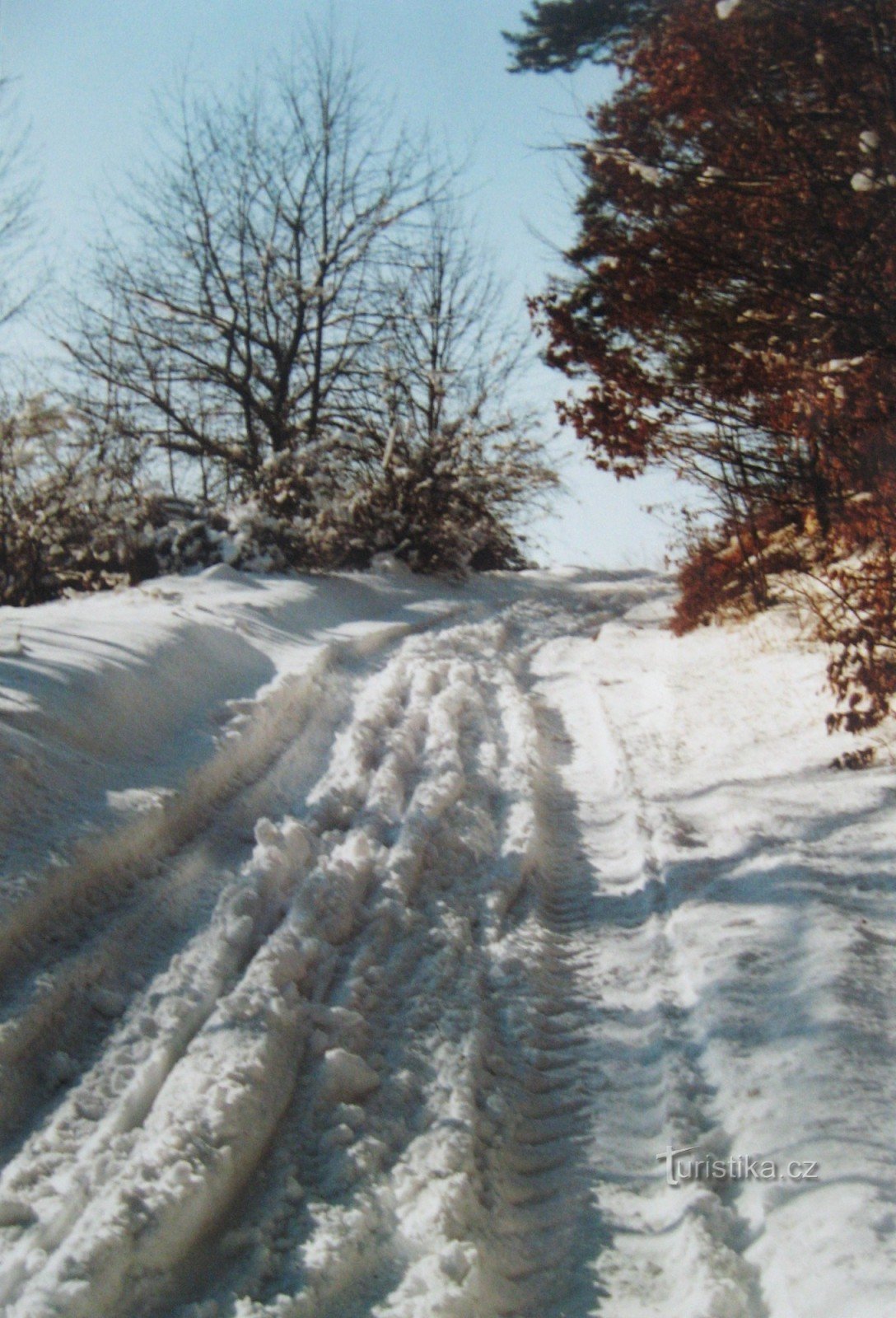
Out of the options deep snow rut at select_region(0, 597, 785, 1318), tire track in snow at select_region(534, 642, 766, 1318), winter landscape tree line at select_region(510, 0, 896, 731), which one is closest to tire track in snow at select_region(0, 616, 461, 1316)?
deep snow rut at select_region(0, 597, 785, 1318)

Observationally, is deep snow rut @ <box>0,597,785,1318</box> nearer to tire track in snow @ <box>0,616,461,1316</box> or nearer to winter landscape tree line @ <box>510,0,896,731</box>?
tire track in snow @ <box>0,616,461,1316</box>

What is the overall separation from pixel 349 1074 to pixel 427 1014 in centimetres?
39

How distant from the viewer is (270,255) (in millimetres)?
19141

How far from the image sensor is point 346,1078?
2.62 meters

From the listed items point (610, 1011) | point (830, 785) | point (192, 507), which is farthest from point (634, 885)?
point (192, 507)

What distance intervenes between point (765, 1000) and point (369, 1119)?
1.21 meters

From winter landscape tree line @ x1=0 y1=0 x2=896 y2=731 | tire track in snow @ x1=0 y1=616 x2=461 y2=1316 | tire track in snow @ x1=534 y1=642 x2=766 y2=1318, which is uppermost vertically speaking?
winter landscape tree line @ x1=0 y1=0 x2=896 y2=731

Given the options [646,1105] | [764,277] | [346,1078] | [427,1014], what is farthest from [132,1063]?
[764,277]

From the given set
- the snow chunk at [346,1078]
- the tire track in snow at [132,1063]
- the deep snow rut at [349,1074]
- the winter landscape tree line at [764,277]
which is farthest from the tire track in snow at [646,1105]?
the winter landscape tree line at [764,277]

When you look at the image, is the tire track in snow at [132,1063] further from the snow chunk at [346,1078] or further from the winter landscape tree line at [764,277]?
the winter landscape tree line at [764,277]

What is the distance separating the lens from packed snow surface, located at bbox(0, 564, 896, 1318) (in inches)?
80.9

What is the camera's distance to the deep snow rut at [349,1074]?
80.0 inches

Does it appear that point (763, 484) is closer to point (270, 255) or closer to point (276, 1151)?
Answer: point (276, 1151)

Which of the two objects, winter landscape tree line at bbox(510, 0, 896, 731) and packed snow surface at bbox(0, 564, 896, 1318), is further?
winter landscape tree line at bbox(510, 0, 896, 731)
